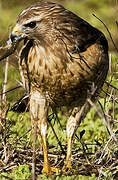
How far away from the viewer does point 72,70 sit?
5656mm

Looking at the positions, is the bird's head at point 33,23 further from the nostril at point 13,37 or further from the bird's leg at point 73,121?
the bird's leg at point 73,121

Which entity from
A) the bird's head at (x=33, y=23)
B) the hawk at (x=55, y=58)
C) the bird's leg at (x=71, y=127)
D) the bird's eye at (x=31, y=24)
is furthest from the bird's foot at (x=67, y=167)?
the bird's eye at (x=31, y=24)

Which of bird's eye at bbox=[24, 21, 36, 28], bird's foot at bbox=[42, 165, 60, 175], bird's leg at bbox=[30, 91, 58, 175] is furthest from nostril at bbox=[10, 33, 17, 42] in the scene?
bird's foot at bbox=[42, 165, 60, 175]

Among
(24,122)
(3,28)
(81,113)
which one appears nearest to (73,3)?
(3,28)

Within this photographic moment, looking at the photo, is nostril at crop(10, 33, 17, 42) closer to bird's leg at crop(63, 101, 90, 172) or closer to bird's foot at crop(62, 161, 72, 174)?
bird's leg at crop(63, 101, 90, 172)

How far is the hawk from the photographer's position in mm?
5594

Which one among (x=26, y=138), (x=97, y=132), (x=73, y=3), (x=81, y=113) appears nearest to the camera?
(x=81, y=113)

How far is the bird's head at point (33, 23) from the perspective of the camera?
18.0 feet

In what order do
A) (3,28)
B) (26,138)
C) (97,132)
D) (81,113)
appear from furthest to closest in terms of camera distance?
(3,28), (97,132), (26,138), (81,113)

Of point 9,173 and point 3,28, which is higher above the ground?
point 3,28

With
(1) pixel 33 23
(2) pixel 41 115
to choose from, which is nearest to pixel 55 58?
(1) pixel 33 23

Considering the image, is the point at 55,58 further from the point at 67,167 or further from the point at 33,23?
the point at 67,167

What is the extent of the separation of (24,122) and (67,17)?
1.85 m

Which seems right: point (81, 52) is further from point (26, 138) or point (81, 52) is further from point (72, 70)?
point (26, 138)
